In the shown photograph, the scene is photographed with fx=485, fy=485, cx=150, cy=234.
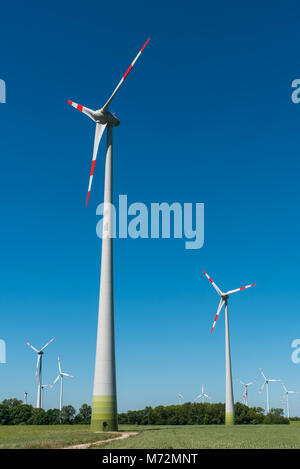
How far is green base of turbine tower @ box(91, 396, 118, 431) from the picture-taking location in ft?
178

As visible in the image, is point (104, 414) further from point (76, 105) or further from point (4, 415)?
point (4, 415)

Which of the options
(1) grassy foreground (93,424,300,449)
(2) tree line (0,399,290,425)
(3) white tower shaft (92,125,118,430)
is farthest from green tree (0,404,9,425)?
(1) grassy foreground (93,424,300,449)

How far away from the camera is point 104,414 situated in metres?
54.3

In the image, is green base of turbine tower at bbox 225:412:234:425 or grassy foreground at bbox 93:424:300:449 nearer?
grassy foreground at bbox 93:424:300:449

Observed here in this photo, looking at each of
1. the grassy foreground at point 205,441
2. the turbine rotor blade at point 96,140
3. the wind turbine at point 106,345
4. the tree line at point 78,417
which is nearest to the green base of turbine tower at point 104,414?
the wind turbine at point 106,345

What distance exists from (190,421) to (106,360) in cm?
15358

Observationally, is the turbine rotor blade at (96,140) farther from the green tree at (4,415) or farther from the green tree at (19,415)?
the green tree at (4,415)

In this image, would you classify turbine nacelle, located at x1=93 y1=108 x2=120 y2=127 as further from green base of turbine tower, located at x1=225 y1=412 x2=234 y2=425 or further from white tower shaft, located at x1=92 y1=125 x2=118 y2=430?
green base of turbine tower, located at x1=225 y1=412 x2=234 y2=425

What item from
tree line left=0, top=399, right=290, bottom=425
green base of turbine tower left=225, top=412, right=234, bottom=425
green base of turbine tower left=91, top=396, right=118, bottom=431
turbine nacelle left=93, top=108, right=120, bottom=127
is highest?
turbine nacelle left=93, top=108, right=120, bottom=127

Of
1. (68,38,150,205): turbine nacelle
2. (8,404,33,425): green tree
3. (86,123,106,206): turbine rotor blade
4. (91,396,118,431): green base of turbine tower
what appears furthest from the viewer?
(8,404,33,425): green tree

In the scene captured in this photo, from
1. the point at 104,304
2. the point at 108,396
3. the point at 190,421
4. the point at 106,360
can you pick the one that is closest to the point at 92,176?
the point at 104,304
